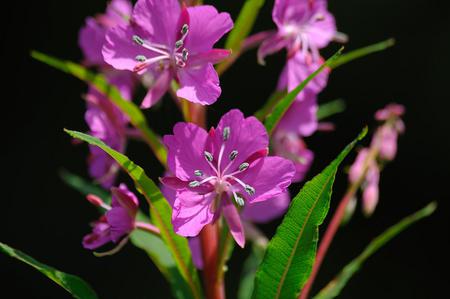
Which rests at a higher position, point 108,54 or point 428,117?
point 108,54

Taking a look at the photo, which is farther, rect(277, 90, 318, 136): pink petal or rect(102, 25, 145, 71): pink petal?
rect(277, 90, 318, 136): pink petal

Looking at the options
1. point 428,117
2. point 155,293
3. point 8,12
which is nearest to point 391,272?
point 428,117

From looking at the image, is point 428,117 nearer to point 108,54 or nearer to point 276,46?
point 276,46

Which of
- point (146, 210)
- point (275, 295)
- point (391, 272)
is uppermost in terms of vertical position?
point (275, 295)

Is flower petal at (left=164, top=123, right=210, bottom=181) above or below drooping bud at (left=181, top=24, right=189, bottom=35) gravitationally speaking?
below

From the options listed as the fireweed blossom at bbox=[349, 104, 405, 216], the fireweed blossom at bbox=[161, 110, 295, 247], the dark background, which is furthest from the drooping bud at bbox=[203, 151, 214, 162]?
the dark background

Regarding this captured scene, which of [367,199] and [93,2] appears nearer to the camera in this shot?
[367,199]

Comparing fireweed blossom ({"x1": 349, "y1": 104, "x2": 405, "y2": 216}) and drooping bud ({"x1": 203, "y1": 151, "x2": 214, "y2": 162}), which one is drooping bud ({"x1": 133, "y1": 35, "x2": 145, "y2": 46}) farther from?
fireweed blossom ({"x1": 349, "y1": 104, "x2": 405, "y2": 216})
